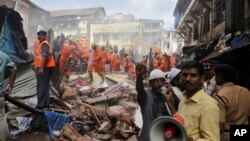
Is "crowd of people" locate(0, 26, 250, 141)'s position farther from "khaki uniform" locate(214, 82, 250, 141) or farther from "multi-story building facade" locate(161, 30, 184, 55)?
"multi-story building facade" locate(161, 30, 184, 55)

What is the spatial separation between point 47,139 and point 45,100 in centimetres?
124

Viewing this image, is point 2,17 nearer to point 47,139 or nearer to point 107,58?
point 47,139

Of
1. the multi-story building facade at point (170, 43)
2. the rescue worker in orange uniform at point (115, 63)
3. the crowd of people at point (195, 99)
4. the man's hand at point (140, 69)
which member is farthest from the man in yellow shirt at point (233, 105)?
→ the multi-story building facade at point (170, 43)

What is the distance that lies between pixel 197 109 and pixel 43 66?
566cm

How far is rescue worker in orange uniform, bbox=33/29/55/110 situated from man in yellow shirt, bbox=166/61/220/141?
209 inches

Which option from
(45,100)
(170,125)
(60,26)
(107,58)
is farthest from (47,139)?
(60,26)

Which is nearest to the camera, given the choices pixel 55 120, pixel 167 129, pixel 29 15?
pixel 167 129

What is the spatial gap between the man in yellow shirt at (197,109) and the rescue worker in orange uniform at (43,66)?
531 centimetres

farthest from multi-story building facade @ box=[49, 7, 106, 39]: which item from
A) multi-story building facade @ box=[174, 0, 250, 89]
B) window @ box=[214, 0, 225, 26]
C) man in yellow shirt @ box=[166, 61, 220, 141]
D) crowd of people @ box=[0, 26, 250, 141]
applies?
man in yellow shirt @ box=[166, 61, 220, 141]

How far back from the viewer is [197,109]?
2.67m

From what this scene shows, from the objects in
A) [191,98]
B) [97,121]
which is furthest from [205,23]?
[191,98]

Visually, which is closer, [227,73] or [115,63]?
[227,73]

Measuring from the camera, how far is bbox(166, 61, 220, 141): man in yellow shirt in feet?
8.39

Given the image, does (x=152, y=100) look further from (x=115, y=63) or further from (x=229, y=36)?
(x=115, y=63)
